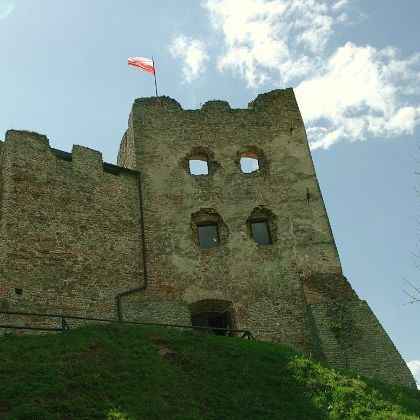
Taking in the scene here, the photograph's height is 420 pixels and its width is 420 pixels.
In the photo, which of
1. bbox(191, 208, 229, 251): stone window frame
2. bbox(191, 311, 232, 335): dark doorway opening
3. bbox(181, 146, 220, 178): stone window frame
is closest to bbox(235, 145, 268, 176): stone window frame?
bbox(181, 146, 220, 178): stone window frame

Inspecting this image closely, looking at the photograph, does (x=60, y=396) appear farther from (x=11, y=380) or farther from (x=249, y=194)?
(x=249, y=194)

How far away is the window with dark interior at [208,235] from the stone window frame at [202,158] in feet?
6.72

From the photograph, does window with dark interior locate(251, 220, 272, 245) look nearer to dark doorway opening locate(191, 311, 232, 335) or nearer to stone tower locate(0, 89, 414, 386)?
stone tower locate(0, 89, 414, 386)

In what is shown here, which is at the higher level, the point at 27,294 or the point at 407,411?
the point at 27,294

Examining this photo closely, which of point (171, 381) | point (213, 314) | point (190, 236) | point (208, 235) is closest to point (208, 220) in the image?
point (208, 235)

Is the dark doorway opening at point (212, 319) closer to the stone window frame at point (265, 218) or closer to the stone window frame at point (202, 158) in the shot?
the stone window frame at point (265, 218)

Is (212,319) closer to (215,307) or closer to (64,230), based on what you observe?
(215,307)

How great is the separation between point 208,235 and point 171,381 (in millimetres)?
9013

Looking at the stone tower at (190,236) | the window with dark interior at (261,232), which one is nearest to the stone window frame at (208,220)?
the stone tower at (190,236)

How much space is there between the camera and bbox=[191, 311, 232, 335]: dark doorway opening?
19766 mm

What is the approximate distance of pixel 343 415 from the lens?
1237 cm

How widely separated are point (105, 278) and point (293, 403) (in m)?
7.83

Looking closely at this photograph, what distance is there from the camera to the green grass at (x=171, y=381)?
35.6 feet

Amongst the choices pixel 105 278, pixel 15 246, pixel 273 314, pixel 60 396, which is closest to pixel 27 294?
pixel 15 246
